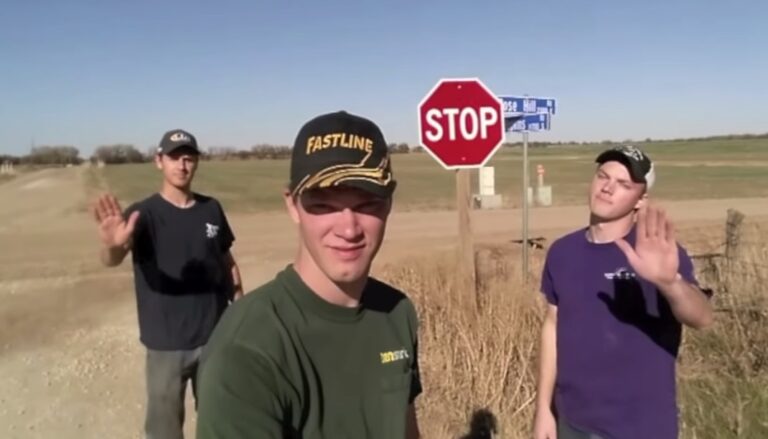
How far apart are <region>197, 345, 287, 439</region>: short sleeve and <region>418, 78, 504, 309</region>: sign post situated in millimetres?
4052

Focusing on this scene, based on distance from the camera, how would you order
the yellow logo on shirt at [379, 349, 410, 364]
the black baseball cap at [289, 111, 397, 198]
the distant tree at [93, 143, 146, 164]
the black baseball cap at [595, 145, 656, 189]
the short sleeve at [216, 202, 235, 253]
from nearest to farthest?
1. the black baseball cap at [289, 111, 397, 198]
2. the yellow logo on shirt at [379, 349, 410, 364]
3. the black baseball cap at [595, 145, 656, 189]
4. the short sleeve at [216, 202, 235, 253]
5. the distant tree at [93, 143, 146, 164]

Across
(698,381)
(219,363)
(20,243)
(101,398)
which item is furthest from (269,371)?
(20,243)

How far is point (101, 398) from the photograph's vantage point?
5.43 metres

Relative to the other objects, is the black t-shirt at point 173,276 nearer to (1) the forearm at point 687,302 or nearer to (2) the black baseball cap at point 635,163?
(2) the black baseball cap at point 635,163

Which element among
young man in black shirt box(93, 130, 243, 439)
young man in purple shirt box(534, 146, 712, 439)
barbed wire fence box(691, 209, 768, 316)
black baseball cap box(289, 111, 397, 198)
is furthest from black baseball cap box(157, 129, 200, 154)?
barbed wire fence box(691, 209, 768, 316)

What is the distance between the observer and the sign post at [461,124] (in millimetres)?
5309

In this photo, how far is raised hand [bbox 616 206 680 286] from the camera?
2.32 m

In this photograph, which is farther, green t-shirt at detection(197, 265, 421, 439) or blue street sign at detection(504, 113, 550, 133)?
blue street sign at detection(504, 113, 550, 133)

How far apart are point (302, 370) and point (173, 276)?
100 inches

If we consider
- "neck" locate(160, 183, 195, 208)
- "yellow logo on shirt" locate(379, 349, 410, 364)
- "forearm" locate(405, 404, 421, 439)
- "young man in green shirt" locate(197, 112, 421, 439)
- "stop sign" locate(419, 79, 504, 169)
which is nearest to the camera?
"young man in green shirt" locate(197, 112, 421, 439)

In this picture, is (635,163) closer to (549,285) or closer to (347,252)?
(549,285)

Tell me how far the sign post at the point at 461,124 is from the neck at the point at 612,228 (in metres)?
2.54

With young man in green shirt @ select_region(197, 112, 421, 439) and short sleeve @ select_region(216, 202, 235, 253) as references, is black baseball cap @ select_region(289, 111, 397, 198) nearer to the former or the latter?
young man in green shirt @ select_region(197, 112, 421, 439)

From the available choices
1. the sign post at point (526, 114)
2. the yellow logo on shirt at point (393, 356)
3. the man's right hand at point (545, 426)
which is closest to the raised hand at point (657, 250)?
the man's right hand at point (545, 426)
